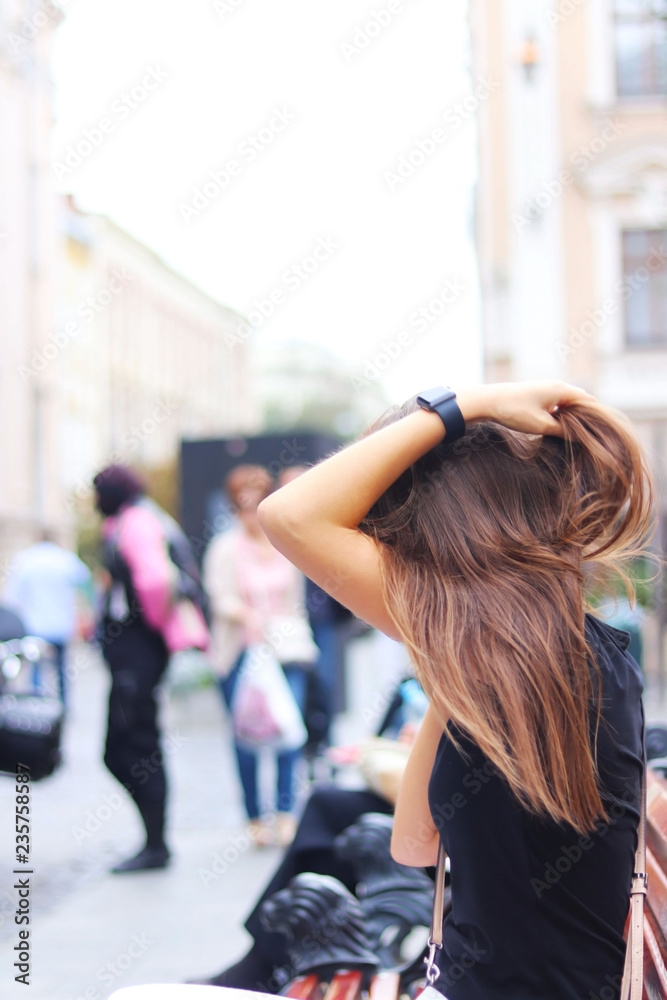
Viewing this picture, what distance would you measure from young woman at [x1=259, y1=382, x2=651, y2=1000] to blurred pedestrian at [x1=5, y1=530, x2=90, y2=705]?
925 centimetres

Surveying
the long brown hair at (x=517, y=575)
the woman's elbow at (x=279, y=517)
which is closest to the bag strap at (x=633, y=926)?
the long brown hair at (x=517, y=575)

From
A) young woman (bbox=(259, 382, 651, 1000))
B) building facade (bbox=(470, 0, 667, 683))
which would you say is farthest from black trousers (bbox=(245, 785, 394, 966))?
building facade (bbox=(470, 0, 667, 683))

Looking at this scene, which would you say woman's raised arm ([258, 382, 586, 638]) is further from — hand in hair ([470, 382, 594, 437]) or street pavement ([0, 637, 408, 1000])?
street pavement ([0, 637, 408, 1000])

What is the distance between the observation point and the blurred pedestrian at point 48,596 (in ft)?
35.2

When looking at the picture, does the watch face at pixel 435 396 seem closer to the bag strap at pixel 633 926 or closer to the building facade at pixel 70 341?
the bag strap at pixel 633 926

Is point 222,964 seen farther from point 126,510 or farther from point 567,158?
point 567,158

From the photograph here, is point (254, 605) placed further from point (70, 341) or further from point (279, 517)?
point (70, 341)

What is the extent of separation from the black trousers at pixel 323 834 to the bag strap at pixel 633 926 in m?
1.54

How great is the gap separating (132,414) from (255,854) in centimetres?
4630

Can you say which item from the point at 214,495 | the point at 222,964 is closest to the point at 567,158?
the point at 214,495

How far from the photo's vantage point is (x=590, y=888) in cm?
159

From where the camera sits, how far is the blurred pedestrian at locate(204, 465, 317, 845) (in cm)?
633

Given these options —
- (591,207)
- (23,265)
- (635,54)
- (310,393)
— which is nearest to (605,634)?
(591,207)

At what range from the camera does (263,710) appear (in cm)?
598
